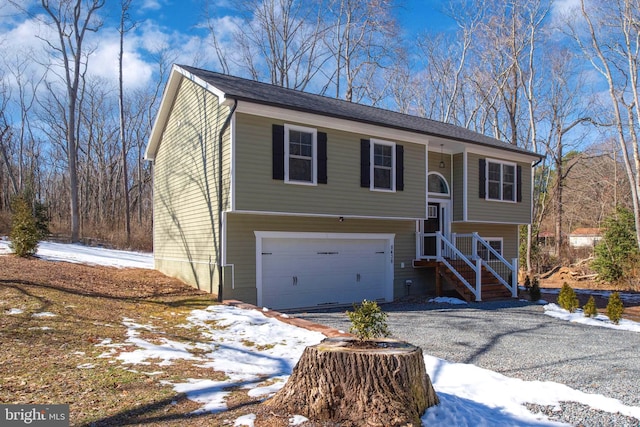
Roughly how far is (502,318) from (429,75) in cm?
2357

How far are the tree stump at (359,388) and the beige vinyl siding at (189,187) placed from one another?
6995 millimetres

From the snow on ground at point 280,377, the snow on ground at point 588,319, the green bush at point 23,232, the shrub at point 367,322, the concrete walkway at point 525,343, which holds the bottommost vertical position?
the snow on ground at point 588,319

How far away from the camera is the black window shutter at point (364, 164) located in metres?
12.2

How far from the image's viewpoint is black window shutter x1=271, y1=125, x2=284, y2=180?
10789 millimetres

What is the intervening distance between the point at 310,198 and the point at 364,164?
1923 millimetres

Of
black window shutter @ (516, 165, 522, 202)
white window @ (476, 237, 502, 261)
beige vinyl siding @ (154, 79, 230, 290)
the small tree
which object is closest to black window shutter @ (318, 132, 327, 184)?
beige vinyl siding @ (154, 79, 230, 290)

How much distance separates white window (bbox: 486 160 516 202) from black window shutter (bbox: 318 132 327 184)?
21.5 feet

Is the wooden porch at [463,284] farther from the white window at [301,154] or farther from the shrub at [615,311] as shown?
the white window at [301,154]

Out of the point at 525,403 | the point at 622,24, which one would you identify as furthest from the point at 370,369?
the point at 622,24

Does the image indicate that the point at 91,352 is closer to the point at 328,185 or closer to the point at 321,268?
the point at 328,185

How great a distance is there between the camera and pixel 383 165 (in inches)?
503

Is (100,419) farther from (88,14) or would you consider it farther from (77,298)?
(88,14)

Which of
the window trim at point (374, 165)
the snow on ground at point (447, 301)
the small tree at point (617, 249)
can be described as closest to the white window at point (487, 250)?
the snow on ground at point (447, 301)

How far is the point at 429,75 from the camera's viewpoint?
30703 mm
